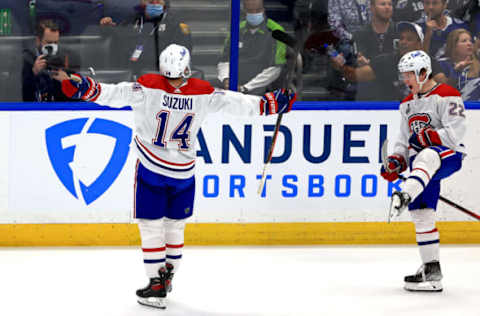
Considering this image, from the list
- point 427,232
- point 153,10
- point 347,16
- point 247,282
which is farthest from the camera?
point 347,16

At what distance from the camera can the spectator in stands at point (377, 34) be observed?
17.6 ft

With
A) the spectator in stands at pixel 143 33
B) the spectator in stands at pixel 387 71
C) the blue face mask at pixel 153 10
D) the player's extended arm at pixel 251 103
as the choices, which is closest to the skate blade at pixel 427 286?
the player's extended arm at pixel 251 103

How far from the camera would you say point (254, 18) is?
5.30 m

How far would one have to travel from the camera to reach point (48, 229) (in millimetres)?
5168

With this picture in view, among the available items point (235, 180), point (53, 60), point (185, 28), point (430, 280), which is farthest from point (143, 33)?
point (430, 280)

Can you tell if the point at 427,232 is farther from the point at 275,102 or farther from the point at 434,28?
the point at 434,28

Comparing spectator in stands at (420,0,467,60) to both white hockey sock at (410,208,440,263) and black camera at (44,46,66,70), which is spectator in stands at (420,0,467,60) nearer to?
white hockey sock at (410,208,440,263)

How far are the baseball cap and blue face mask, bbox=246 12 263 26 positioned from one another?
3.15ft

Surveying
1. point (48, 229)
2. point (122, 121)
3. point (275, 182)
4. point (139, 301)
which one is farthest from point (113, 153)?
point (139, 301)

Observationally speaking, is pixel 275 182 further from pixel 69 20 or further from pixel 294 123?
pixel 69 20

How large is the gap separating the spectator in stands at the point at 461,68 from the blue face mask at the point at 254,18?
1.28 m

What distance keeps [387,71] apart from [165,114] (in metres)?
2.13

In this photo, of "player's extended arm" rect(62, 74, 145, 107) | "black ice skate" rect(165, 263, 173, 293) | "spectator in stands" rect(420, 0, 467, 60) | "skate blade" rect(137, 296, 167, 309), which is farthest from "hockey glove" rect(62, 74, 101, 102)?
"spectator in stands" rect(420, 0, 467, 60)

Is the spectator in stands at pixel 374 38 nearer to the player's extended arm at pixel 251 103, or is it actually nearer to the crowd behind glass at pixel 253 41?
the crowd behind glass at pixel 253 41
